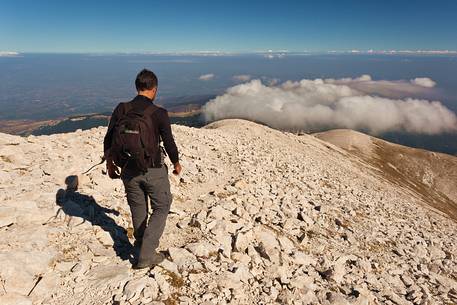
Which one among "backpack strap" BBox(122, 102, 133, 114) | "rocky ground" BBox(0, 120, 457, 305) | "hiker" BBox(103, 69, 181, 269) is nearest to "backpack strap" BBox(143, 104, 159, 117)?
"hiker" BBox(103, 69, 181, 269)

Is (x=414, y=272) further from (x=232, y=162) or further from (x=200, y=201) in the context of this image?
(x=232, y=162)

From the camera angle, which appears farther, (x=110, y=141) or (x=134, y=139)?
(x=110, y=141)

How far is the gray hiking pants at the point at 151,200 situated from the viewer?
687cm

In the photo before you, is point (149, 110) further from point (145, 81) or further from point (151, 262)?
point (151, 262)

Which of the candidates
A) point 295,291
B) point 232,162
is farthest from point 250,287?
point 232,162

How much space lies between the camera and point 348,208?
16953 mm

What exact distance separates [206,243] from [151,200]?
106 inches

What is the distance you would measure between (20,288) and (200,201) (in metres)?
7.41

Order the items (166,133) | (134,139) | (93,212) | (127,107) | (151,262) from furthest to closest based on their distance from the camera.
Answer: (93,212) → (151,262) → (166,133) → (127,107) → (134,139)

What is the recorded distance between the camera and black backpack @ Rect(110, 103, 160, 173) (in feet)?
20.8

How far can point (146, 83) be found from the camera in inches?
263

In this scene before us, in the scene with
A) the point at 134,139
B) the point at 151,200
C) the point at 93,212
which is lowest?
the point at 93,212

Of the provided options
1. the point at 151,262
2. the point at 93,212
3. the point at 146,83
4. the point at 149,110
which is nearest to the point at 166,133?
the point at 149,110

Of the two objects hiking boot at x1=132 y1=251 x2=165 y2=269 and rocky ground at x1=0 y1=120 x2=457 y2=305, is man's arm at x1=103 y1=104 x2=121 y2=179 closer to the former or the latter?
hiking boot at x1=132 y1=251 x2=165 y2=269
